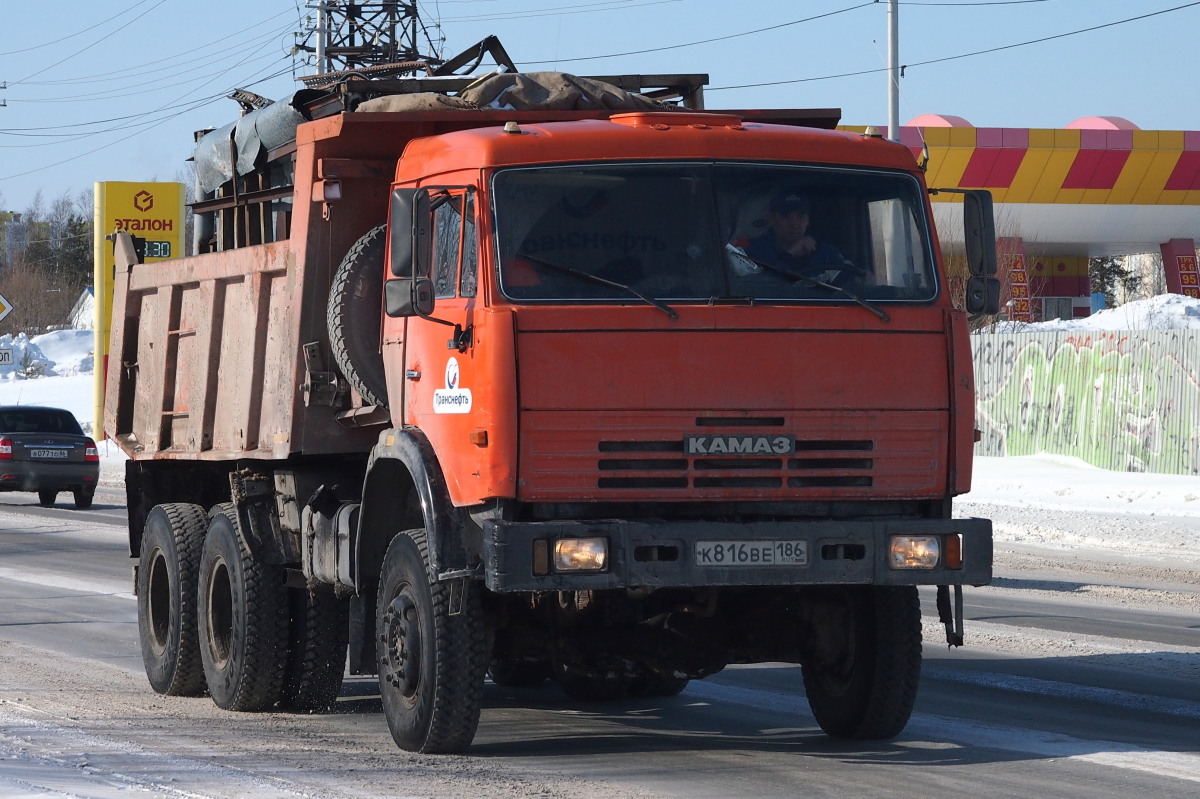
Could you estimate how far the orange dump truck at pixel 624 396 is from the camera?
656 cm

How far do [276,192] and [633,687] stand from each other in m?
3.30

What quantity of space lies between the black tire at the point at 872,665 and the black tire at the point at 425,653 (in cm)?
175

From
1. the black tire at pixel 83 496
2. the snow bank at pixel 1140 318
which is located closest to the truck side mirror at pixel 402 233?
the black tire at pixel 83 496

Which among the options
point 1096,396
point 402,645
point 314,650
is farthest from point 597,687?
point 1096,396

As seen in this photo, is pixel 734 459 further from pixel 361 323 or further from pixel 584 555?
pixel 361 323

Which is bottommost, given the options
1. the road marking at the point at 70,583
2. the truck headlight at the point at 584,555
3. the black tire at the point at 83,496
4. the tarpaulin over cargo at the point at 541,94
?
the road marking at the point at 70,583

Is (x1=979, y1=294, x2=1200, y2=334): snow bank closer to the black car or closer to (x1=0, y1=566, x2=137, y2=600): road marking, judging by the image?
the black car

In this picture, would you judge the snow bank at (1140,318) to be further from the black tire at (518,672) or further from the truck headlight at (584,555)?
the truck headlight at (584,555)

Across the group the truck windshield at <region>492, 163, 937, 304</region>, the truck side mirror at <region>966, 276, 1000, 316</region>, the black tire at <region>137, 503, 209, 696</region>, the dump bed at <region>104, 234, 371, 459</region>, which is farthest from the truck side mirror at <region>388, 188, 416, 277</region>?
the black tire at <region>137, 503, 209, 696</region>

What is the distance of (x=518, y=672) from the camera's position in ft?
31.4

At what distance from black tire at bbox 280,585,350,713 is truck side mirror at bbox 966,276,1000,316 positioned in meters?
3.54

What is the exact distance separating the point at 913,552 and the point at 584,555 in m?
1.36

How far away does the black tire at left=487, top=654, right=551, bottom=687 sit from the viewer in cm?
836

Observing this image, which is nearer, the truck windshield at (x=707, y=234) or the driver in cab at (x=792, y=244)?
the truck windshield at (x=707, y=234)
